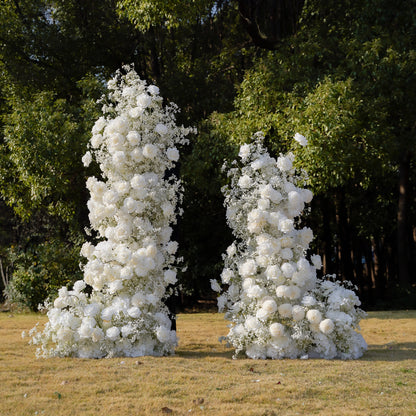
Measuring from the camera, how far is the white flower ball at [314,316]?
718 centimetres

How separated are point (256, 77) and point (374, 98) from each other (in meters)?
2.85

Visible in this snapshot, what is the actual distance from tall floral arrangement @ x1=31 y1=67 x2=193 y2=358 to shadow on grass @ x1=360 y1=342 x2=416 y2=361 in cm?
273

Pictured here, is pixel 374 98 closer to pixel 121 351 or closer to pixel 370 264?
pixel 121 351

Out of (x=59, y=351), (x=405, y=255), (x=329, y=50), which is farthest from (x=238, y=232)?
(x=405, y=255)

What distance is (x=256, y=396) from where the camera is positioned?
5480mm

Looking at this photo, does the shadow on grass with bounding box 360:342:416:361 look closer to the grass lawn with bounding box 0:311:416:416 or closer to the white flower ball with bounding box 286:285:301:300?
the grass lawn with bounding box 0:311:416:416

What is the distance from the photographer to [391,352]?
324 inches

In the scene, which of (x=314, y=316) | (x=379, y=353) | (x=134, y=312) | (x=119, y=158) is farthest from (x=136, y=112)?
(x=379, y=353)

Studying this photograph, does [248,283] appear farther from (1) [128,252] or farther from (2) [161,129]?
(2) [161,129]

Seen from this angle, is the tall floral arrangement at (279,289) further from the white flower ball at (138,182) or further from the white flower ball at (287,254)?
the white flower ball at (138,182)

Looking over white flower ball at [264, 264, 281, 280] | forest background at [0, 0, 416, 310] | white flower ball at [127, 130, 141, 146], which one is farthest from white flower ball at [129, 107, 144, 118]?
forest background at [0, 0, 416, 310]

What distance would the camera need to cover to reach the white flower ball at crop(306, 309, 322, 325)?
7.18m

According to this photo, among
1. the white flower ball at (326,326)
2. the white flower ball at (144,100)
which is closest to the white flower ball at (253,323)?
the white flower ball at (326,326)

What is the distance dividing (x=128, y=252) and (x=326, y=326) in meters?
2.70
